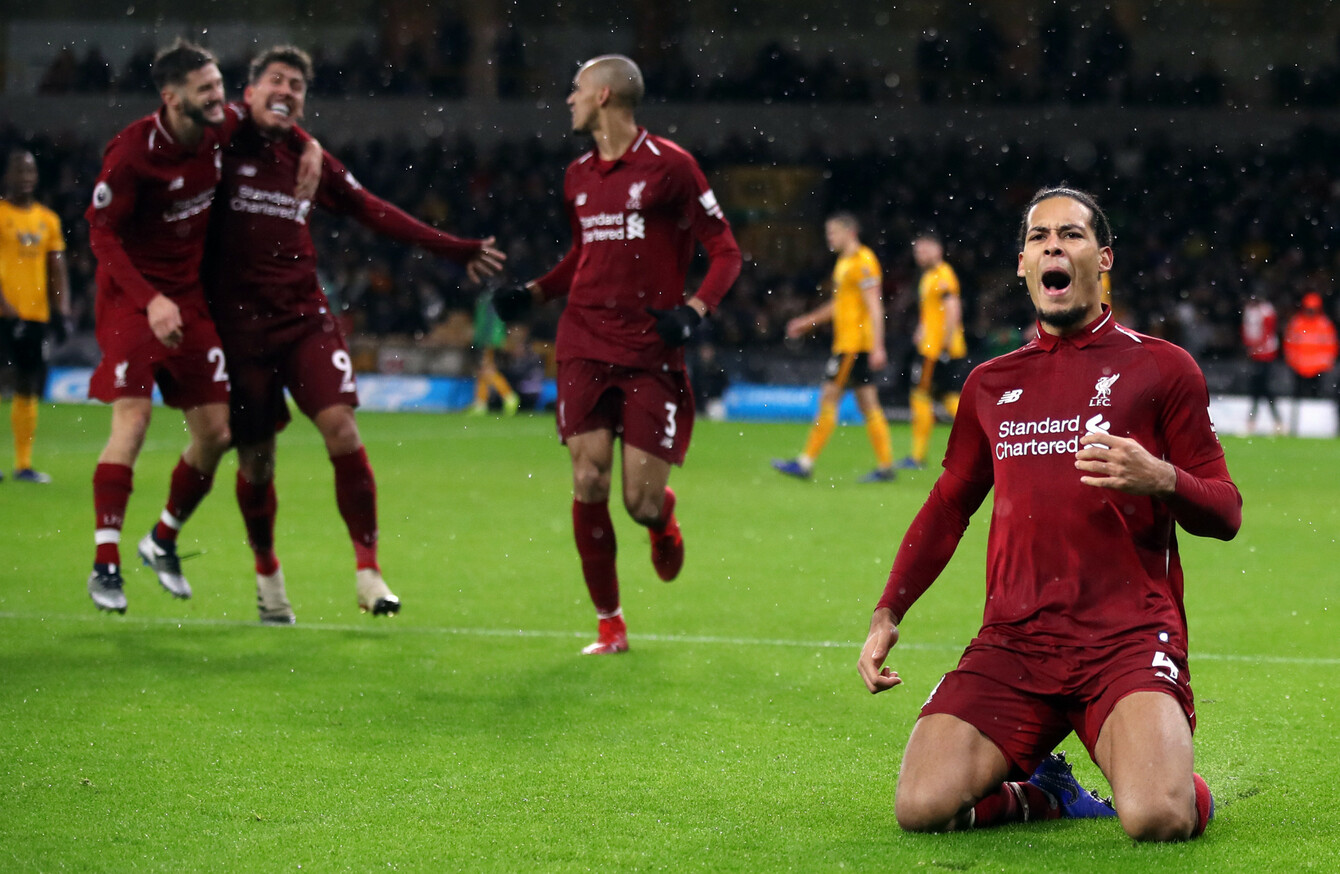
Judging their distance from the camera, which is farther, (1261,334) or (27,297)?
(1261,334)

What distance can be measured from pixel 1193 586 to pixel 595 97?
3.77 metres

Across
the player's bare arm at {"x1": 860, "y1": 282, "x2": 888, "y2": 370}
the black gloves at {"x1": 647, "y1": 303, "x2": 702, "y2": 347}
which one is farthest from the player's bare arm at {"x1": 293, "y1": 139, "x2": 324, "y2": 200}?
the player's bare arm at {"x1": 860, "y1": 282, "x2": 888, "y2": 370}

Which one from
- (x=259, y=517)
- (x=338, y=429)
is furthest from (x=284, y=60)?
(x=259, y=517)

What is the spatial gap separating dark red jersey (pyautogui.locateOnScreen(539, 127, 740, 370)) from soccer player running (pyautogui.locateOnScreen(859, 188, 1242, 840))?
2.24m

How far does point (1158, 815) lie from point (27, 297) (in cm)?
1008

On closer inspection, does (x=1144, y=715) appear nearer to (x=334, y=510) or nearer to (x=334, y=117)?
(x=334, y=510)

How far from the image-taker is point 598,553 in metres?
5.81

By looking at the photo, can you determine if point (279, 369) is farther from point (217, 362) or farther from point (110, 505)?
point (110, 505)

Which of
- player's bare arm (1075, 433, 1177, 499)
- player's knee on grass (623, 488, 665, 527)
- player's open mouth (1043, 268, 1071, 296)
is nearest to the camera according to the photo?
player's bare arm (1075, 433, 1177, 499)

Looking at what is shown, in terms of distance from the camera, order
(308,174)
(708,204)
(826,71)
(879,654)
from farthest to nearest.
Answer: (826,71) < (308,174) < (708,204) < (879,654)

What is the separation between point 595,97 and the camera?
593cm

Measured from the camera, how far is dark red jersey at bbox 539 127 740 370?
19.4ft

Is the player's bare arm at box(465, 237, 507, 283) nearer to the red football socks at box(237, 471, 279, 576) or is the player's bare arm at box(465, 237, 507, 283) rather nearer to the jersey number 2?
the jersey number 2

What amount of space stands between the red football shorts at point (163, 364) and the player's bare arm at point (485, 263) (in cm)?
106
